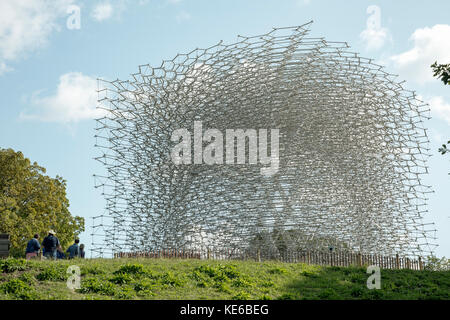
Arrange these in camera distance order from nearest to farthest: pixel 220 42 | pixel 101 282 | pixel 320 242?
1. pixel 101 282
2. pixel 220 42
3. pixel 320 242

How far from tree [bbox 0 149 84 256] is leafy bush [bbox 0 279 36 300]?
18.5 meters

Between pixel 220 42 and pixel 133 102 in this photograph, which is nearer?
pixel 220 42

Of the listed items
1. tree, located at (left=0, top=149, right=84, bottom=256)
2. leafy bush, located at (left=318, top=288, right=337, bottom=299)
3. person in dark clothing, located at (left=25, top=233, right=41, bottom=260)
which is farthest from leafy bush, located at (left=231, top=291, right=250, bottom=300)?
tree, located at (left=0, top=149, right=84, bottom=256)

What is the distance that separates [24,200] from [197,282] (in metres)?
21.8

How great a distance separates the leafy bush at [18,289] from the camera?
996 centimetres

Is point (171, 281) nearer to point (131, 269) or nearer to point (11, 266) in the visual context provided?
point (131, 269)

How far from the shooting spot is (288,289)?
40.4 feet

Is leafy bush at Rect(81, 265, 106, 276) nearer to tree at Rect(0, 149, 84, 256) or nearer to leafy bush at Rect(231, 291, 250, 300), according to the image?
leafy bush at Rect(231, 291, 250, 300)

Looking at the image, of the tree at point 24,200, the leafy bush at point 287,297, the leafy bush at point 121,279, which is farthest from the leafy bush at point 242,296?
the tree at point 24,200

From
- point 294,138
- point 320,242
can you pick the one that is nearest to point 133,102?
point 294,138

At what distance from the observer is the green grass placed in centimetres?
1077

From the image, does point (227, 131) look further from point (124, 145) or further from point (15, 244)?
point (15, 244)
